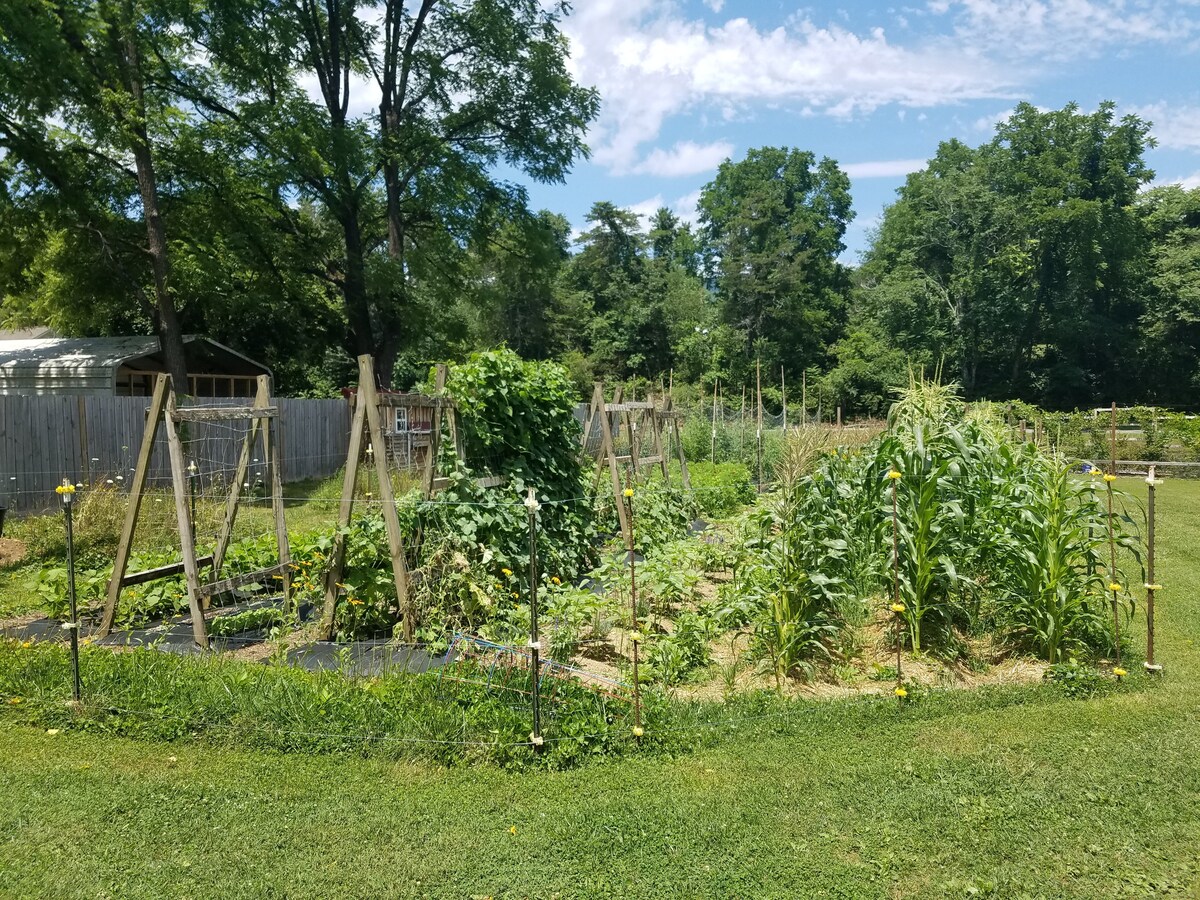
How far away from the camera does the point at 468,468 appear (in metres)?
6.98

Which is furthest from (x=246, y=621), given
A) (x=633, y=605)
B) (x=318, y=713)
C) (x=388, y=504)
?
(x=633, y=605)

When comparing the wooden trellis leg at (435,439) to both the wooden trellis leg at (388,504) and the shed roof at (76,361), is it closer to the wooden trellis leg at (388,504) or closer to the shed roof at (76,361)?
the wooden trellis leg at (388,504)

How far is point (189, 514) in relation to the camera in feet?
20.9

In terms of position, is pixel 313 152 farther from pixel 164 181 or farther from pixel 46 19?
pixel 46 19

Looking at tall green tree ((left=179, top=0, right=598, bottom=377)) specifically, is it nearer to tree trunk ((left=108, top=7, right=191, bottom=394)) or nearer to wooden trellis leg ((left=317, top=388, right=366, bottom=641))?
tree trunk ((left=108, top=7, right=191, bottom=394))

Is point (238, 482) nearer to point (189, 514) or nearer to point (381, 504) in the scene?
point (189, 514)

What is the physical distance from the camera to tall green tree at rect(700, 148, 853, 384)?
40.2 meters

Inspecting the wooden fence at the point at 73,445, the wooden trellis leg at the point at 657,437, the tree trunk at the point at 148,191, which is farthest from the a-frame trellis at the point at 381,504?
the tree trunk at the point at 148,191

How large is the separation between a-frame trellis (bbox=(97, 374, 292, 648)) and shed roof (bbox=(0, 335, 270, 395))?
46.4 ft

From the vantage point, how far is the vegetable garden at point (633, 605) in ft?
15.0

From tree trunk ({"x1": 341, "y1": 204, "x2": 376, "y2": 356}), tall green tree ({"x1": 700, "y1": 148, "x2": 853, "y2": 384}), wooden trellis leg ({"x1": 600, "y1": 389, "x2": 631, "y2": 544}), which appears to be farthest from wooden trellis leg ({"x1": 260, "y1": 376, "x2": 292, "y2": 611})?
tall green tree ({"x1": 700, "y1": 148, "x2": 853, "y2": 384})

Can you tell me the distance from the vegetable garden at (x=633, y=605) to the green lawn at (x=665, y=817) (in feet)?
1.17

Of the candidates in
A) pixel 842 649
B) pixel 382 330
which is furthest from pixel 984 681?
pixel 382 330

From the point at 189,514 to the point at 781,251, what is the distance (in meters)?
38.1
